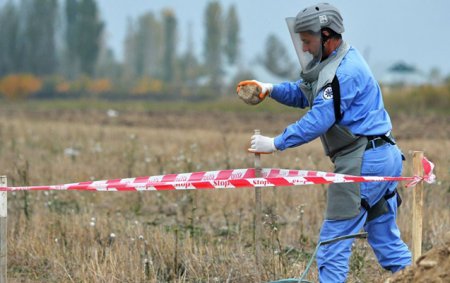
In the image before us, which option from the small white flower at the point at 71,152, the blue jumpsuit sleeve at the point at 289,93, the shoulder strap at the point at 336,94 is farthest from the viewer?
the small white flower at the point at 71,152

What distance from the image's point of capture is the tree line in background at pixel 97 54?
81.8 m

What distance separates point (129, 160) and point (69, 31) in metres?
95.0

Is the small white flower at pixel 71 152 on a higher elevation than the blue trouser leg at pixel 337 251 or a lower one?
lower

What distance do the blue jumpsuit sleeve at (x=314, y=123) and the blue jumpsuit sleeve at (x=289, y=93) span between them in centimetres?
59

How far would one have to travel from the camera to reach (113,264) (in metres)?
6.22

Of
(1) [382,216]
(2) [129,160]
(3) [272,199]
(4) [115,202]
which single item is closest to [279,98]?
(1) [382,216]

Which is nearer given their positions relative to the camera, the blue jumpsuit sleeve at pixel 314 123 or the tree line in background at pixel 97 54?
the blue jumpsuit sleeve at pixel 314 123

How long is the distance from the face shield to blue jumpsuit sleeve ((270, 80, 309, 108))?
30 cm

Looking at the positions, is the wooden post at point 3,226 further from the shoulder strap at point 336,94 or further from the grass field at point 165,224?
the shoulder strap at point 336,94

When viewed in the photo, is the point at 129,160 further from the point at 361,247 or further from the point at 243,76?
the point at 243,76

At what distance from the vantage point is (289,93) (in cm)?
577

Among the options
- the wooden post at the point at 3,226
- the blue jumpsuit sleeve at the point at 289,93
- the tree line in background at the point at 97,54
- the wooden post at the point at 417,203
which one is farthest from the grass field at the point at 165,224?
the tree line in background at the point at 97,54

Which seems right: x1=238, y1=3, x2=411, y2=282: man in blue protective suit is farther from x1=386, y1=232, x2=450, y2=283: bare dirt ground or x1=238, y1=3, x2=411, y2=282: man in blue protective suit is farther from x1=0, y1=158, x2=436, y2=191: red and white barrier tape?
x1=386, y1=232, x2=450, y2=283: bare dirt ground

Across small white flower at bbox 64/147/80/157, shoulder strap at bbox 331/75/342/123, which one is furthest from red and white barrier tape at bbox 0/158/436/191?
small white flower at bbox 64/147/80/157
